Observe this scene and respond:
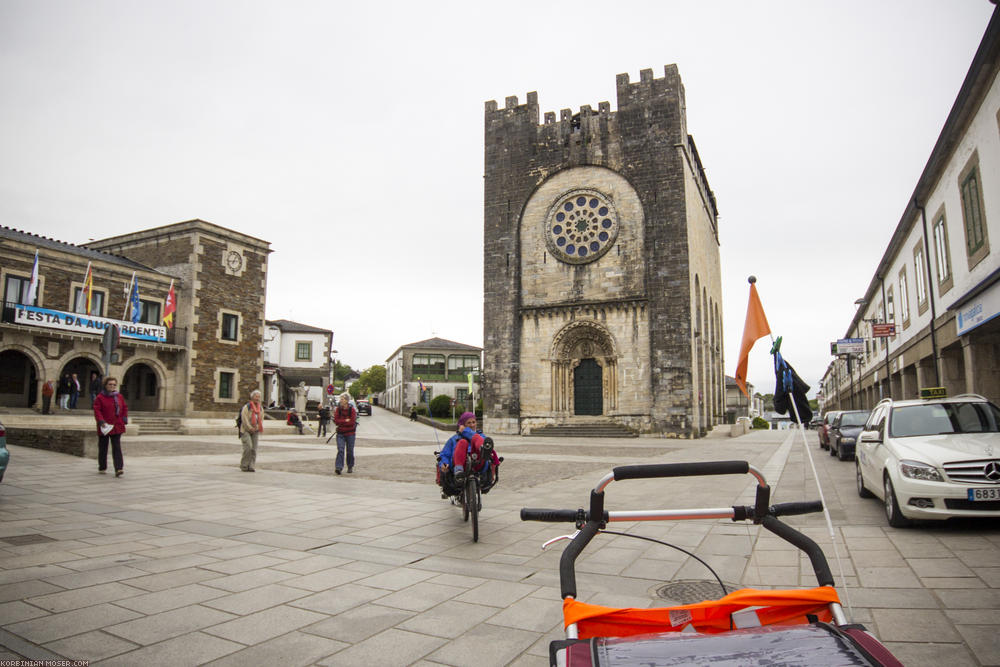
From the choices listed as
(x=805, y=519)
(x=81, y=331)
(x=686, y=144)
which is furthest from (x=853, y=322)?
(x=81, y=331)

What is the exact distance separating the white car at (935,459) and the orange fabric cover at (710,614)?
18.5ft

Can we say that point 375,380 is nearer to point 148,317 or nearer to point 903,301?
point 148,317

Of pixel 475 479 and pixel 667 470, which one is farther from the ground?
pixel 667 470

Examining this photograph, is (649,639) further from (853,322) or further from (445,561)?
(853,322)

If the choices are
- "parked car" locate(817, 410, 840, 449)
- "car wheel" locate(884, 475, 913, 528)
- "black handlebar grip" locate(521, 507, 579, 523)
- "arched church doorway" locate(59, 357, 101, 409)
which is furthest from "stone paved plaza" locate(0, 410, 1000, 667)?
"arched church doorway" locate(59, 357, 101, 409)

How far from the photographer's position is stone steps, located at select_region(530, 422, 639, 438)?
27.2 meters

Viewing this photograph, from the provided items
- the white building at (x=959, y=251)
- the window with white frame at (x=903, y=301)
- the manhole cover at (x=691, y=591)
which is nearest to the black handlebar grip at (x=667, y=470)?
the manhole cover at (x=691, y=591)

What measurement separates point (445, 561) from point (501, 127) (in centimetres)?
2959

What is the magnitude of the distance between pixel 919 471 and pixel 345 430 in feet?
30.8

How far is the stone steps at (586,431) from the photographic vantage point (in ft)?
89.2

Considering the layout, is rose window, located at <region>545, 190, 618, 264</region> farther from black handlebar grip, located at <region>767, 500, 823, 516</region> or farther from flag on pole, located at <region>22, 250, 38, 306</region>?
black handlebar grip, located at <region>767, 500, 823, 516</region>

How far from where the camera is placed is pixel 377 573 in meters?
5.07

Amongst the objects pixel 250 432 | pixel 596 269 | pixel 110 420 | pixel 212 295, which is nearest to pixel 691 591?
pixel 250 432

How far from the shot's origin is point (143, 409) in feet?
98.0
